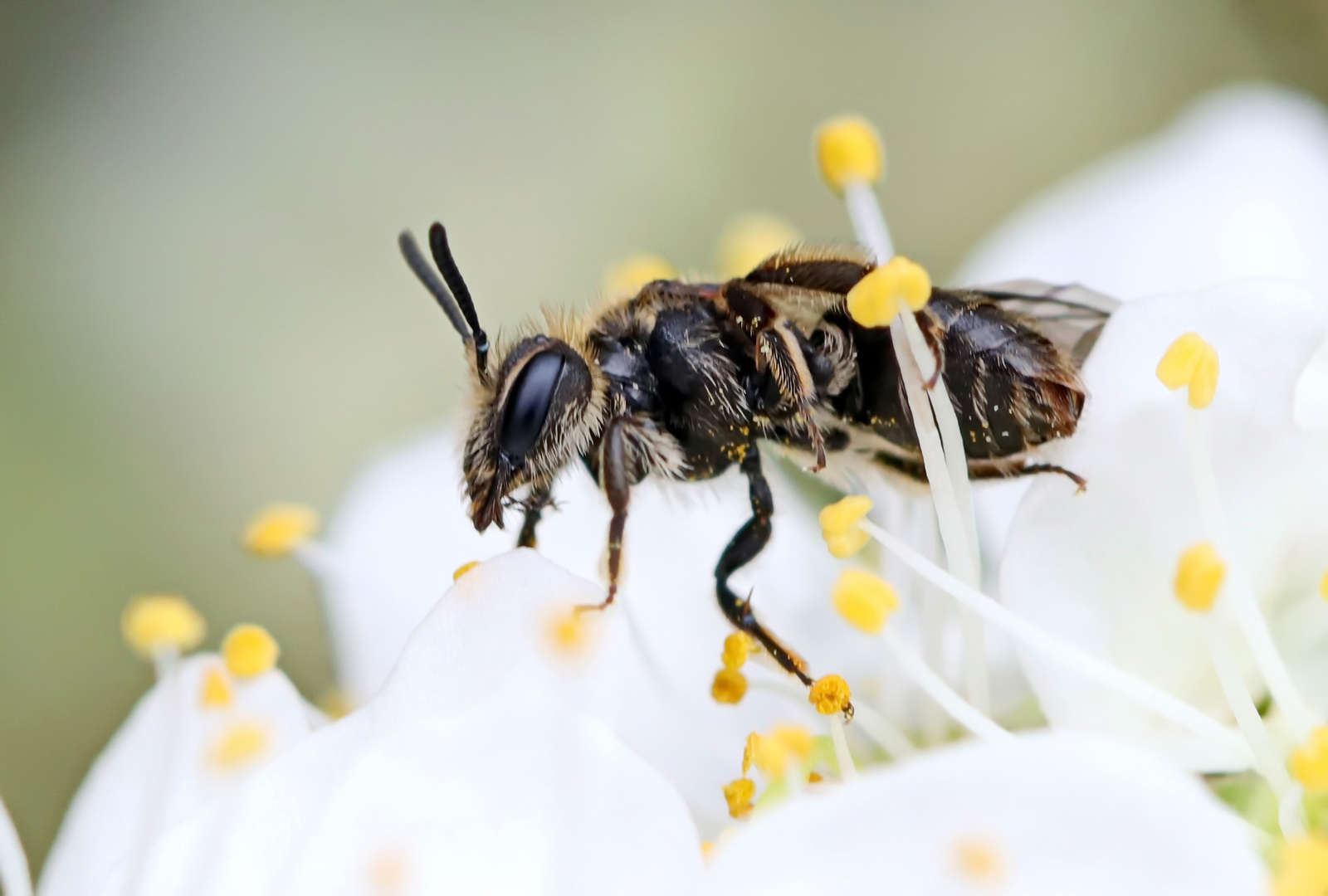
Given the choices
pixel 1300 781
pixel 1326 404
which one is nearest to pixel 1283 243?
pixel 1326 404

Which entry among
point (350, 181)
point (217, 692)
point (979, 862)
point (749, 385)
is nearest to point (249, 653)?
point (217, 692)

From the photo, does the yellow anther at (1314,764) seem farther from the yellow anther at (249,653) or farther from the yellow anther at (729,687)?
the yellow anther at (249,653)

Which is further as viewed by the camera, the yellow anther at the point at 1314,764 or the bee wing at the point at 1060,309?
the bee wing at the point at 1060,309

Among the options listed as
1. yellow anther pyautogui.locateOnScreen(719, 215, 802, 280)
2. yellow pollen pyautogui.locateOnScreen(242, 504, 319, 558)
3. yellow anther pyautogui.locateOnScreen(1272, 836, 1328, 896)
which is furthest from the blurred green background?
yellow anther pyautogui.locateOnScreen(1272, 836, 1328, 896)

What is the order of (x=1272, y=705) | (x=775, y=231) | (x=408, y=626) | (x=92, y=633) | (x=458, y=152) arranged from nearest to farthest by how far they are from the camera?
1. (x=1272, y=705)
2. (x=408, y=626)
3. (x=775, y=231)
4. (x=92, y=633)
5. (x=458, y=152)

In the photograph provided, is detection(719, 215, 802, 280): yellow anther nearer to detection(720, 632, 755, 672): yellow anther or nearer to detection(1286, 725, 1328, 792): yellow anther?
detection(720, 632, 755, 672): yellow anther

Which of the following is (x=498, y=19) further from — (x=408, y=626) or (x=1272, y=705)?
(x=1272, y=705)

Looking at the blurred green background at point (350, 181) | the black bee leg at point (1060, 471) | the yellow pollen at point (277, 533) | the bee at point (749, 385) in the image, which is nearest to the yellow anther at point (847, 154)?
the bee at point (749, 385)
